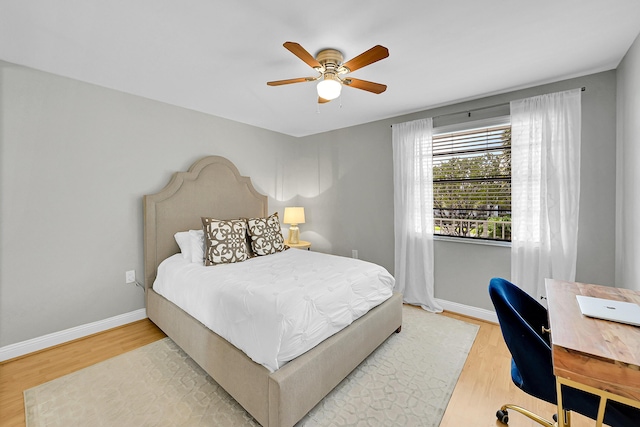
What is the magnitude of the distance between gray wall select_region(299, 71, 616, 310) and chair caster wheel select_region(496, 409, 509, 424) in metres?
1.52

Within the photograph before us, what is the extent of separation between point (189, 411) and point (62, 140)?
2557 mm

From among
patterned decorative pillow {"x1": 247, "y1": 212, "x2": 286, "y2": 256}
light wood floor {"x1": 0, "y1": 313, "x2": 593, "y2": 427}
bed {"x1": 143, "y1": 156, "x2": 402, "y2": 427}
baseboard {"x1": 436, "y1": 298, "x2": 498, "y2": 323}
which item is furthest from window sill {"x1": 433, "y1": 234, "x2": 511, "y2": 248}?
patterned decorative pillow {"x1": 247, "y1": 212, "x2": 286, "y2": 256}

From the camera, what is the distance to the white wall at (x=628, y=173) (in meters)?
1.85

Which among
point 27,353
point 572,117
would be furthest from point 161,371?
point 572,117

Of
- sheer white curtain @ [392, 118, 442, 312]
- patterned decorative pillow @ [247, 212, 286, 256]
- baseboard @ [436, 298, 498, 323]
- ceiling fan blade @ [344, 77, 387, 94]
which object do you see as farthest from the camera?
sheer white curtain @ [392, 118, 442, 312]

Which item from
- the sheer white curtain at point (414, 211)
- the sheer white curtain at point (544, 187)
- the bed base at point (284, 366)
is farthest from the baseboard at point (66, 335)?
the sheer white curtain at point (544, 187)

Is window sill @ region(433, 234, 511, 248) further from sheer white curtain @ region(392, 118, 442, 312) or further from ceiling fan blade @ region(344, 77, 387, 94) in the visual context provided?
ceiling fan blade @ region(344, 77, 387, 94)

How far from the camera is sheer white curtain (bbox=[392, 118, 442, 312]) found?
323cm

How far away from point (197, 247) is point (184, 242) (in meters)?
0.22

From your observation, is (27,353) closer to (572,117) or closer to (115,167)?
(115,167)

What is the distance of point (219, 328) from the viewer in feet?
6.21

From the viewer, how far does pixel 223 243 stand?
109 inches

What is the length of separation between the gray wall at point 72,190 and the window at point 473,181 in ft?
10.3

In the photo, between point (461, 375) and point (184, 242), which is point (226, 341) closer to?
point (184, 242)
